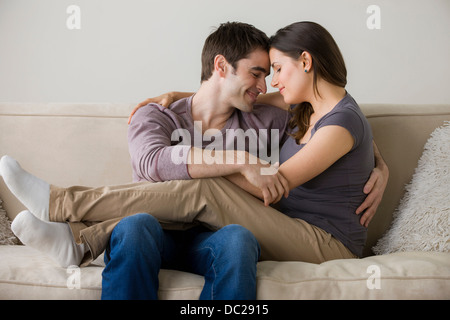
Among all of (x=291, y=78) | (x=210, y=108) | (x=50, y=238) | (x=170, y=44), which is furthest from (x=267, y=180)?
(x=170, y=44)

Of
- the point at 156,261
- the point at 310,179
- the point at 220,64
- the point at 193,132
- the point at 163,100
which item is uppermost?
the point at 220,64

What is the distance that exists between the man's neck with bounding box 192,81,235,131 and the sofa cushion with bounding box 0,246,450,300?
0.66m

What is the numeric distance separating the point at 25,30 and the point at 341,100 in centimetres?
168

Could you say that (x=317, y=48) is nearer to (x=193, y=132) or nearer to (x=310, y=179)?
(x=310, y=179)

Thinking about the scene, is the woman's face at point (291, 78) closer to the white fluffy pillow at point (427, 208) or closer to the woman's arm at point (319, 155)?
the woman's arm at point (319, 155)

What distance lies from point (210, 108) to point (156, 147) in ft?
1.12

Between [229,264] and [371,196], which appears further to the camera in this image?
[371,196]

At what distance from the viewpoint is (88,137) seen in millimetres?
1794

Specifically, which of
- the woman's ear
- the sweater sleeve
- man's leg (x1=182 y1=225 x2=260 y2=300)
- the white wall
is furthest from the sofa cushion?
the white wall

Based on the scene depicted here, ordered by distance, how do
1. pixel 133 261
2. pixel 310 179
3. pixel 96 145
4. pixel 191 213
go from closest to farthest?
1. pixel 133 261
2. pixel 191 213
3. pixel 310 179
4. pixel 96 145

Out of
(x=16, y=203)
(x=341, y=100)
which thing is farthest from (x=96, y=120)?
(x=341, y=100)

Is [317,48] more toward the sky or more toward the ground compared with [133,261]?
more toward the sky

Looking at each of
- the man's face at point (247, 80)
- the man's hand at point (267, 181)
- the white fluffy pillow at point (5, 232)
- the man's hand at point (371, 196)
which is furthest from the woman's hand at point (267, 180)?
the white fluffy pillow at point (5, 232)

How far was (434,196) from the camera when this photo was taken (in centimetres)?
154
